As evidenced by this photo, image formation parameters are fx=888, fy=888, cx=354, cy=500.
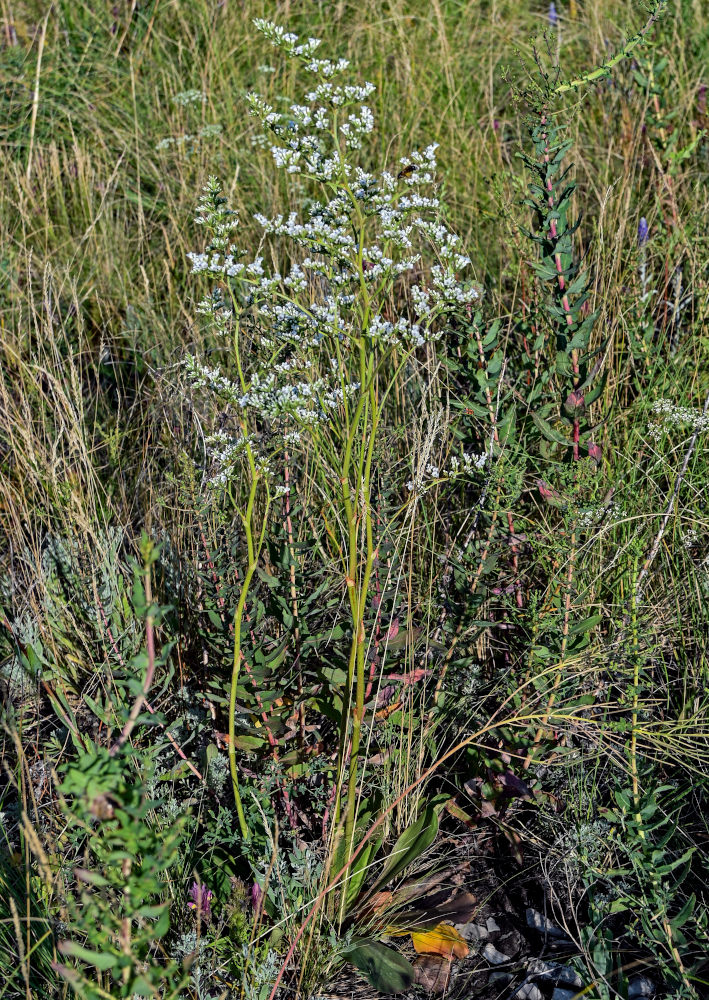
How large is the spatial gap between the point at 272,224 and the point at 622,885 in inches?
55.6

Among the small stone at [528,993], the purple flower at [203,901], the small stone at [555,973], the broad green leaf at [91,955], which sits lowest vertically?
the small stone at [528,993]

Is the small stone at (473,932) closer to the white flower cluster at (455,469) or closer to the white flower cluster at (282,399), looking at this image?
the white flower cluster at (455,469)

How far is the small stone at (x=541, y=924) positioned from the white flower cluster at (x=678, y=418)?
43.9 inches

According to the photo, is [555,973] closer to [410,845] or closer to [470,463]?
[410,845]

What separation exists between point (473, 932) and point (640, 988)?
1.08 ft

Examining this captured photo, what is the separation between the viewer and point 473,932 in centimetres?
181

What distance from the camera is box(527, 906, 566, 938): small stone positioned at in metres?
1.79

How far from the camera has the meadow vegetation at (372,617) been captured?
5.00 feet

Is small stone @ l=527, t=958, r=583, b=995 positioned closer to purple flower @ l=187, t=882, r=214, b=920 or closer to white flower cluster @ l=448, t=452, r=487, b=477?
purple flower @ l=187, t=882, r=214, b=920

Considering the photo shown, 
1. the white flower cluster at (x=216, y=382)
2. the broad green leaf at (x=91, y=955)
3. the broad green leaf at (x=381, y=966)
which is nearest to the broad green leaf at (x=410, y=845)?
the broad green leaf at (x=381, y=966)

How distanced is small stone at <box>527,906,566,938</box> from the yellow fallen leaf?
16 cm

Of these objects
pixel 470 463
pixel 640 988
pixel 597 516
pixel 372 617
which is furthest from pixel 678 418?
pixel 640 988

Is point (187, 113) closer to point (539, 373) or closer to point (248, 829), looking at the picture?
point (539, 373)

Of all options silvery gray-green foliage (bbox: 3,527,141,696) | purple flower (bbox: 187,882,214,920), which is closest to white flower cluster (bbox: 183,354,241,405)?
silvery gray-green foliage (bbox: 3,527,141,696)
